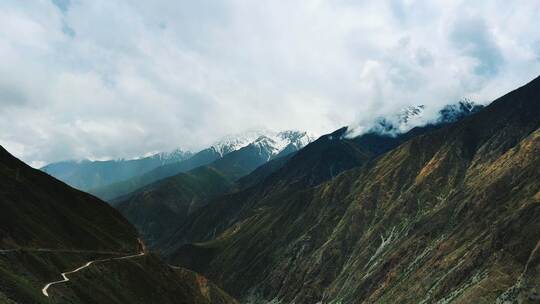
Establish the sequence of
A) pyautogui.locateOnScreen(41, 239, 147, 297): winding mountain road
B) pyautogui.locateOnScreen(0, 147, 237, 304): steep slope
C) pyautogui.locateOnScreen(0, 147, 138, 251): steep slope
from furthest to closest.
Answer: pyautogui.locateOnScreen(0, 147, 138, 251): steep slope, pyautogui.locateOnScreen(0, 147, 237, 304): steep slope, pyautogui.locateOnScreen(41, 239, 147, 297): winding mountain road

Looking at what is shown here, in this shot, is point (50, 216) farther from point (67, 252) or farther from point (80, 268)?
point (80, 268)

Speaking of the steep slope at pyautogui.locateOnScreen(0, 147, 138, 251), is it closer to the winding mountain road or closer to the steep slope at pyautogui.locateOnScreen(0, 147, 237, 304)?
the steep slope at pyautogui.locateOnScreen(0, 147, 237, 304)

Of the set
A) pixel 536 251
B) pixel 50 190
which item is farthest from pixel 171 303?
pixel 536 251

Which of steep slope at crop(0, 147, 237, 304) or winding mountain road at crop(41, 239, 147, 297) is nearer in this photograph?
winding mountain road at crop(41, 239, 147, 297)

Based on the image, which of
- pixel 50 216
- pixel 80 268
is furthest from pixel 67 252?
pixel 50 216

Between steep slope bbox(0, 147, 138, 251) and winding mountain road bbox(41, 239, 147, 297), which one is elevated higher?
steep slope bbox(0, 147, 138, 251)

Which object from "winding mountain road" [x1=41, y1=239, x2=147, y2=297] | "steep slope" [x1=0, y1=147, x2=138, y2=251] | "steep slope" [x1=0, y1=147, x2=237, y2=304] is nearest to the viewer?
"winding mountain road" [x1=41, y1=239, x2=147, y2=297]

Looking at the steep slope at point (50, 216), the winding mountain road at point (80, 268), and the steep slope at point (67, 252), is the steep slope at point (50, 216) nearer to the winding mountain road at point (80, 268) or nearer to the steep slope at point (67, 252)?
the steep slope at point (67, 252)

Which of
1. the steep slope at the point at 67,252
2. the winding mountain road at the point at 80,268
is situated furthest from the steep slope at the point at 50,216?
the winding mountain road at the point at 80,268

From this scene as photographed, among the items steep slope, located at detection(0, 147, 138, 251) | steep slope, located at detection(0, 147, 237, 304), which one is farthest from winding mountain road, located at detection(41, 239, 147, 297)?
steep slope, located at detection(0, 147, 138, 251)
